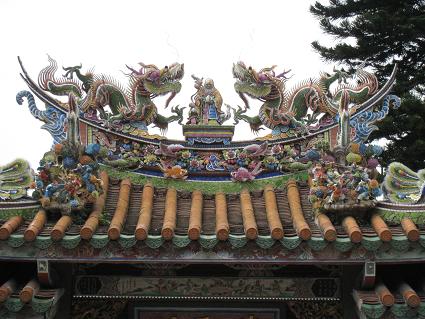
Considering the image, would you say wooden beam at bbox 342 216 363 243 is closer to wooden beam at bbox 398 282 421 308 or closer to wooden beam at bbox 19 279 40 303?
wooden beam at bbox 398 282 421 308

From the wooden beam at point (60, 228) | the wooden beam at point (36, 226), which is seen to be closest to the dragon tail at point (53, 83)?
the wooden beam at point (36, 226)

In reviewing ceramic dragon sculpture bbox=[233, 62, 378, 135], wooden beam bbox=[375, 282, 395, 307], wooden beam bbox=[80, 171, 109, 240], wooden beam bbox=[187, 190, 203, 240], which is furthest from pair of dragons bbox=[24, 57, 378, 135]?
wooden beam bbox=[375, 282, 395, 307]

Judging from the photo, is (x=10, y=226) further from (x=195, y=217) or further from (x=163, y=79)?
(x=163, y=79)

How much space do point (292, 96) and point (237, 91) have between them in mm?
654

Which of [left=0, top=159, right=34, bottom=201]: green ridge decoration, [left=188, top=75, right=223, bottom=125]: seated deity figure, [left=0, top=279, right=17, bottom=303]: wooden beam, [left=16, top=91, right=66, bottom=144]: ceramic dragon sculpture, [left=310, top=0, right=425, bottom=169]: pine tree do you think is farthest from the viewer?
[left=310, top=0, right=425, bottom=169]: pine tree

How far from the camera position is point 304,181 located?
8781mm

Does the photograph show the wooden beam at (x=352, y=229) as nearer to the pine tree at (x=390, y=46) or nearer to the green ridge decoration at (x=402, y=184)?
the green ridge decoration at (x=402, y=184)

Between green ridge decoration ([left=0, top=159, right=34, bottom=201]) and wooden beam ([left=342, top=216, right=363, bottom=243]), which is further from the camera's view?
green ridge decoration ([left=0, top=159, right=34, bottom=201])

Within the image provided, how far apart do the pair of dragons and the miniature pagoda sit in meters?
0.02

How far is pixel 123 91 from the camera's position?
9.23m

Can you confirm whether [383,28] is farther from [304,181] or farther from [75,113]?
[75,113]

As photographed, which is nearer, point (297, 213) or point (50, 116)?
point (297, 213)

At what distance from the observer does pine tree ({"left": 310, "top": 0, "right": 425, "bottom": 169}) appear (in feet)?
52.5

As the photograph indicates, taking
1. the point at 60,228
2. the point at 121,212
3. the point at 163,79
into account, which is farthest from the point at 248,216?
the point at 163,79
